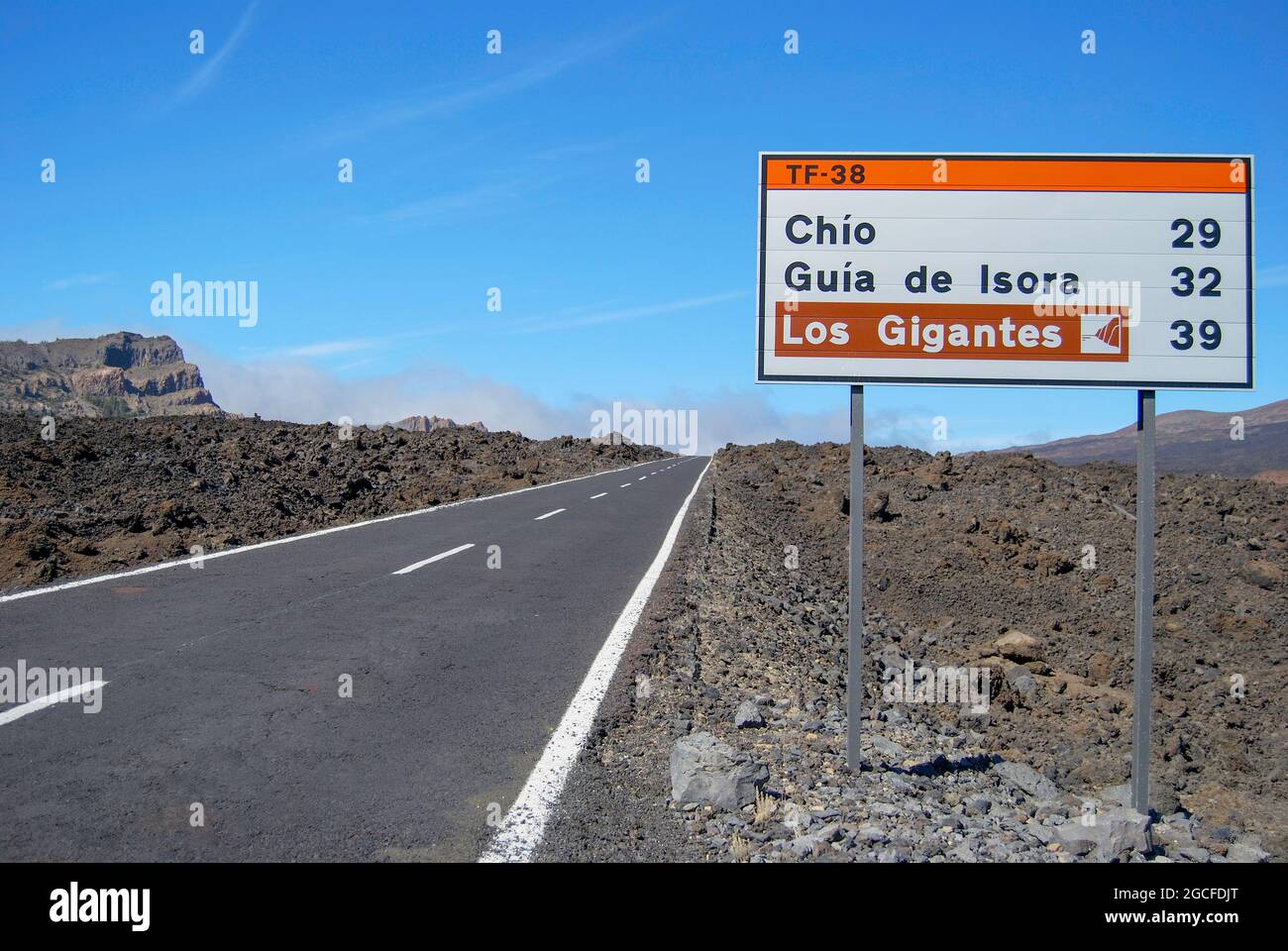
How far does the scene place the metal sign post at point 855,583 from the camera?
522 centimetres

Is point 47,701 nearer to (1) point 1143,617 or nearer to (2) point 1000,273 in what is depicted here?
(2) point 1000,273

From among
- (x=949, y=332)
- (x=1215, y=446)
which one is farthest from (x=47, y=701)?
(x=1215, y=446)

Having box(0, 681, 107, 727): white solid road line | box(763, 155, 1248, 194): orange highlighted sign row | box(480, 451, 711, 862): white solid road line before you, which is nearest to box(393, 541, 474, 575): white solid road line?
box(480, 451, 711, 862): white solid road line

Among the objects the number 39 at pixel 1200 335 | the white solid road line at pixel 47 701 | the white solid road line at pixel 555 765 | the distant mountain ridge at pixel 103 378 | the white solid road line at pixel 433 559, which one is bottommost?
the white solid road line at pixel 555 765

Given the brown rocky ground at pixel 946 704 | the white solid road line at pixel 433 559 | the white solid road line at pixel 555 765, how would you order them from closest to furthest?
the white solid road line at pixel 555 765
the brown rocky ground at pixel 946 704
the white solid road line at pixel 433 559

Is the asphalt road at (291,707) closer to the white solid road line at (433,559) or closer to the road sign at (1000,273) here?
the white solid road line at (433,559)

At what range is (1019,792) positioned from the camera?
5.91 m

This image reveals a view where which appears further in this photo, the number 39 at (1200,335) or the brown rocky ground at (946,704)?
the number 39 at (1200,335)

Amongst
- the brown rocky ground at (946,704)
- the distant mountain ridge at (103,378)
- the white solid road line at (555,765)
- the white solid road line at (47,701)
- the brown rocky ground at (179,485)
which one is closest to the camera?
the white solid road line at (555,765)

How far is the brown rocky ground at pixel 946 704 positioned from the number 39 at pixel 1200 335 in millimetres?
2749

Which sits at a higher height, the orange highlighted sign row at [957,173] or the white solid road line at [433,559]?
the orange highlighted sign row at [957,173]

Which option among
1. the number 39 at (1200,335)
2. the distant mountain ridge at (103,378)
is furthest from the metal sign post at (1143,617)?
the distant mountain ridge at (103,378)
